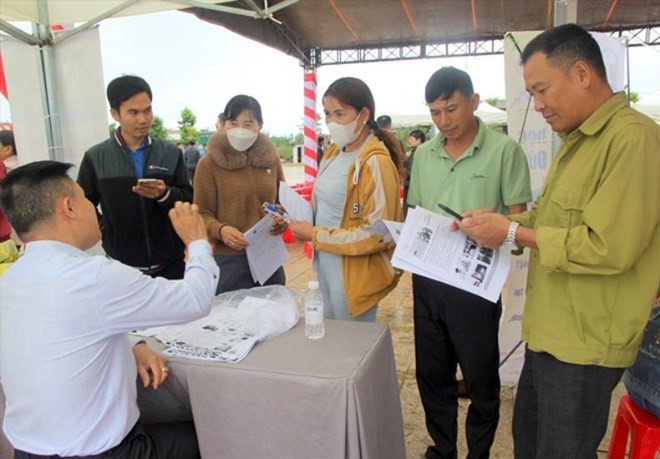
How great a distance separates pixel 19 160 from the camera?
315cm

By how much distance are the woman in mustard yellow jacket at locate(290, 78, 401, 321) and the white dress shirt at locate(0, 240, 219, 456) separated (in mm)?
754

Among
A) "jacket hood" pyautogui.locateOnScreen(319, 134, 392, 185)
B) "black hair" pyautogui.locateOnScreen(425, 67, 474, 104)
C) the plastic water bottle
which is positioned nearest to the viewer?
the plastic water bottle

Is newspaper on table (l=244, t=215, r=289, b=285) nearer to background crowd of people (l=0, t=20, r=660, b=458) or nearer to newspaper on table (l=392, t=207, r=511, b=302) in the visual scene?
background crowd of people (l=0, t=20, r=660, b=458)

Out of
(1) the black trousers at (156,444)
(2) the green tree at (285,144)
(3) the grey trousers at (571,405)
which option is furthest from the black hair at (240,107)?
(2) the green tree at (285,144)

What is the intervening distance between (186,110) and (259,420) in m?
44.5

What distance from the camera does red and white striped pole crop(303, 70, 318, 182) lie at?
7715 mm

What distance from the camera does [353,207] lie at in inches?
71.7

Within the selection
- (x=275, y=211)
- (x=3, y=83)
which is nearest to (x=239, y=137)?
(x=275, y=211)

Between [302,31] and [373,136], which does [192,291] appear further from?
[302,31]

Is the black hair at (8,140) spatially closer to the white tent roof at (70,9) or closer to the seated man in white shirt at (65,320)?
the white tent roof at (70,9)

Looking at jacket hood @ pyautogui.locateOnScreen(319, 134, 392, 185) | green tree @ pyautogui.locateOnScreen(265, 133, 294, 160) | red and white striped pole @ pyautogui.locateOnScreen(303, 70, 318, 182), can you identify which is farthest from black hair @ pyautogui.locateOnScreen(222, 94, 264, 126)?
green tree @ pyautogui.locateOnScreen(265, 133, 294, 160)

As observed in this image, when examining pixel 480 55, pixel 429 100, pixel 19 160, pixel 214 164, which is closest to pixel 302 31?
pixel 480 55

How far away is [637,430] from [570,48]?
119 centimetres

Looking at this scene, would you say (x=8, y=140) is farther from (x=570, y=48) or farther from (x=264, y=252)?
(x=570, y=48)
